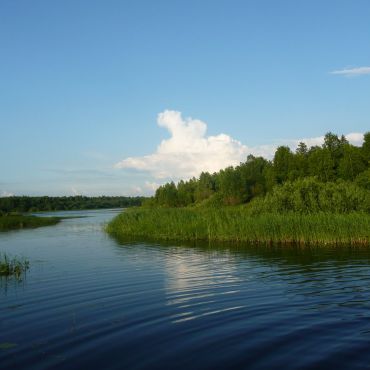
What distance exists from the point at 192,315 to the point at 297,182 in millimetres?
29923

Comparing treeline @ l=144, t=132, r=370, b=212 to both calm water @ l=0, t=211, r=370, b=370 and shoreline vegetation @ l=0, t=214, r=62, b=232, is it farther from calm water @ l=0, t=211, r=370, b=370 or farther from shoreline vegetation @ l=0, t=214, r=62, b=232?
shoreline vegetation @ l=0, t=214, r=62, b=232

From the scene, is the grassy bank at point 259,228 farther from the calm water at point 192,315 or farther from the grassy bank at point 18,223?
the grassy bank at point 18,223

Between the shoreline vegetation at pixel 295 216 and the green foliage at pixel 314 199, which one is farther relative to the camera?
the green foliage at pixel 314 199

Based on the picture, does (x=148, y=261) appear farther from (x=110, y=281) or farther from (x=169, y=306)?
(x=169, y=306)

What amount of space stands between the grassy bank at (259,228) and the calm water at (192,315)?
4430mm

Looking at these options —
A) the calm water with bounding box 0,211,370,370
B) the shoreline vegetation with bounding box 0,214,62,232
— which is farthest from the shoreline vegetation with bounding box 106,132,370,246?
the shoreline vegetation with bounding box 0,214,62,232

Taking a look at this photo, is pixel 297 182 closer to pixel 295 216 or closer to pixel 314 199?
pixel 314 199

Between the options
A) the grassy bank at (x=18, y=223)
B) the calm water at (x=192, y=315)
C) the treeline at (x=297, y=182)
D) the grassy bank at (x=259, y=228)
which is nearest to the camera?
the calm water at (x=192, y=315)

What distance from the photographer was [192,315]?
1195cm

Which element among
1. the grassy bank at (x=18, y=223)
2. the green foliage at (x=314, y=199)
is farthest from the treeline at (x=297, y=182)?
the grassy bank at (x=18, y=223)

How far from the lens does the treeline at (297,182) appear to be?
1460 inches

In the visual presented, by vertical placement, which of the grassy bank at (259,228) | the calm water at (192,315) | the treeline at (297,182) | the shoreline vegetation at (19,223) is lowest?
the calm water at (192,315)

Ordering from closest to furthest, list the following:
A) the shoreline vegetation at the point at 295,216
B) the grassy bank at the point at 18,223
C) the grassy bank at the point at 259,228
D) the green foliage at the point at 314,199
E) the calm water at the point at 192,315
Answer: the calm water at the point at 192,315 < the grassy bank at the point at 259,228 < the shoreline vegetation at the point at 295,216 < the green foliage at the point at 314,199 < the grassy bank at the point at 18,223

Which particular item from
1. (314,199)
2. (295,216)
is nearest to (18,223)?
(314,199)
